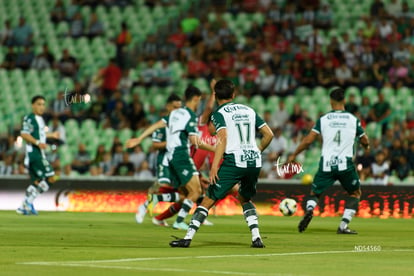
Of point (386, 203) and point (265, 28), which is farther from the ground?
point (265, 28)

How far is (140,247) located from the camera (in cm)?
1375

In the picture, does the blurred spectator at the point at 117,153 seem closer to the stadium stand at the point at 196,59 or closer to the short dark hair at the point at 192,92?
the stadium stand at the point at 196,59

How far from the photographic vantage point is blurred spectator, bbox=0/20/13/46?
36406 mm

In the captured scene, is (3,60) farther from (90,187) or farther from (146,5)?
(90,187)

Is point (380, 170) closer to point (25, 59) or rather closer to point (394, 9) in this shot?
point (394, 9)

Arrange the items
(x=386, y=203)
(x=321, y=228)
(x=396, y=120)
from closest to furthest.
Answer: (x=321, y=228) → (x=386, y=203) → (x=396, y=120)

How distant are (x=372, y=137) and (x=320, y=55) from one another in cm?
407

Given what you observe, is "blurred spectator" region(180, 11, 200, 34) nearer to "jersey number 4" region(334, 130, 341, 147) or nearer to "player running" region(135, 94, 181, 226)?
"player running" region(135, 94, 181, 226)

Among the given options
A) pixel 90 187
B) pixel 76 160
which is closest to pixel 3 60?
pixel 76 160

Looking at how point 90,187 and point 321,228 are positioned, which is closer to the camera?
point 321,228

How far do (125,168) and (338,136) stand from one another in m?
11.5

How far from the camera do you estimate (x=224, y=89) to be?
13539 millimetres

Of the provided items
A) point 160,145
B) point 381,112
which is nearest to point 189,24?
point 381,112

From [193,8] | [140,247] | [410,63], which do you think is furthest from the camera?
[193,8]
